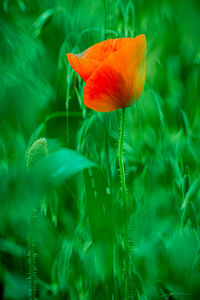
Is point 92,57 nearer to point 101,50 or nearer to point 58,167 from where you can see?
point 101,50

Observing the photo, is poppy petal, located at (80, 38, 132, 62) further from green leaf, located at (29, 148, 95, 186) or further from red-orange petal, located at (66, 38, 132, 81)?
green leaf, located at (29, 148, 95, 186)

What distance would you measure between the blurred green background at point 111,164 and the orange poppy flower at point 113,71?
0.08 metres

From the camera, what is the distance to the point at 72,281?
0.54 metres

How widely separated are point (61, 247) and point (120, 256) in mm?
130

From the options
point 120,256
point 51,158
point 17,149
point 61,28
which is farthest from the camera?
A: point 61,28

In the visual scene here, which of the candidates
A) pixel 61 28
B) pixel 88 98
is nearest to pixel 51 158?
pixel 88 98

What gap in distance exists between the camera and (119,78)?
1.33 feet

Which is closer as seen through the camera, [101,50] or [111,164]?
[101,50]

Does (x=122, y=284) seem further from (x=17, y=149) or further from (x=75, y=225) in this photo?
(x=17, y=149)

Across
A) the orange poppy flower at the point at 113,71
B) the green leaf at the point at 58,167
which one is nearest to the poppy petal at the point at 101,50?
the orange poppy flower at the point at 113,71

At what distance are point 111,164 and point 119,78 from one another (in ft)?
0.63

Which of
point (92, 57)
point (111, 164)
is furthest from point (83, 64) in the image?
point (111, 164)

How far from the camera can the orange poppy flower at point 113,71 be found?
39 cm

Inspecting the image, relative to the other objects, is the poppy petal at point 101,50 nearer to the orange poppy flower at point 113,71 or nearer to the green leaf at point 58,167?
the orange poppy flower at point 113,71
